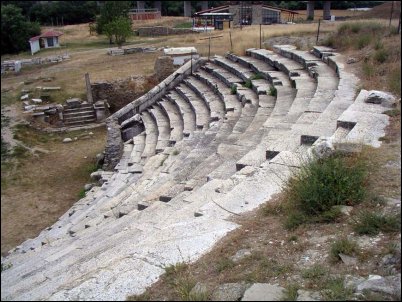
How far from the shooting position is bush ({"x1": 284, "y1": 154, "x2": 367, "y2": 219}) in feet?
15.3

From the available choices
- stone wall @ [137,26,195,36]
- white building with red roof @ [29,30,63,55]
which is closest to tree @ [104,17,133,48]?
stone wall @ [137,26,195,36]

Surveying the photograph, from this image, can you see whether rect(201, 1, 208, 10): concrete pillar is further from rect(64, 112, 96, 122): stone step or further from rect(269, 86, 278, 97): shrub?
rect(269, 86, 278, 97): shrub

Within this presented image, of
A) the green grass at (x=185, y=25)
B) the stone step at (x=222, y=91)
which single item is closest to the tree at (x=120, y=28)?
the green grass at (x=185, y=25)

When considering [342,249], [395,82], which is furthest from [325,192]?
[395,82]

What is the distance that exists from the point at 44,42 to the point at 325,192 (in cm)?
2965

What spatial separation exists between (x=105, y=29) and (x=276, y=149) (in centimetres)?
2272

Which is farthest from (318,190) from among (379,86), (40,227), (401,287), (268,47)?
(268,47)

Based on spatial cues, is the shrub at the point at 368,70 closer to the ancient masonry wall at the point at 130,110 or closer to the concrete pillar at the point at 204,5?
the ancient masonry wall at the point at 130,110

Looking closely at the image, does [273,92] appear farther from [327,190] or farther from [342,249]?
[342,249]

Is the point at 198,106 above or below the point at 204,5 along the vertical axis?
below

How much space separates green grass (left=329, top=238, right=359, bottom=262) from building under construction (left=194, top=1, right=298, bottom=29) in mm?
14927

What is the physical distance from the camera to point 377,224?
409 centimetres

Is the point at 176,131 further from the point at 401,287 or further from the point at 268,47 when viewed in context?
the point at 401,287

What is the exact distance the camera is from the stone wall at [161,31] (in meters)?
24.4
